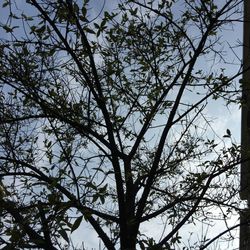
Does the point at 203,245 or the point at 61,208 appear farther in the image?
the point at 203,245

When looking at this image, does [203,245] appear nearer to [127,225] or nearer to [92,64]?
[127,225]

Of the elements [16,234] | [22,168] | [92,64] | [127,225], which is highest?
[92,64]

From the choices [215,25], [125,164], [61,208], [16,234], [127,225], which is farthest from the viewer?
[215,25]

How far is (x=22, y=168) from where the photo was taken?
6.84m

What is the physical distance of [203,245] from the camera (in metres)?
6.35

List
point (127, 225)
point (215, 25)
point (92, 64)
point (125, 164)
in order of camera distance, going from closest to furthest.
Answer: point (127, 225) < point (92, 64) < point (125, 164) < point (215, 25)

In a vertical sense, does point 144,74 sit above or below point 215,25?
below

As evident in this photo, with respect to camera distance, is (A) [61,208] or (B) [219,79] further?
(B) [219,79]

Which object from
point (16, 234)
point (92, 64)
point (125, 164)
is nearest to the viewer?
point (16, 234)

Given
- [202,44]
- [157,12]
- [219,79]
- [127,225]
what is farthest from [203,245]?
[157,12]

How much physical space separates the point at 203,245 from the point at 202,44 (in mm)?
3074

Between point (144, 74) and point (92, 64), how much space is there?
150cm

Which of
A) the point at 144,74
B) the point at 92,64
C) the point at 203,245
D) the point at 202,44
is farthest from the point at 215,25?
the point at 203,245

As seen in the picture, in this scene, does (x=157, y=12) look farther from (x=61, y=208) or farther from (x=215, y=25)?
(x=61, y=208)
